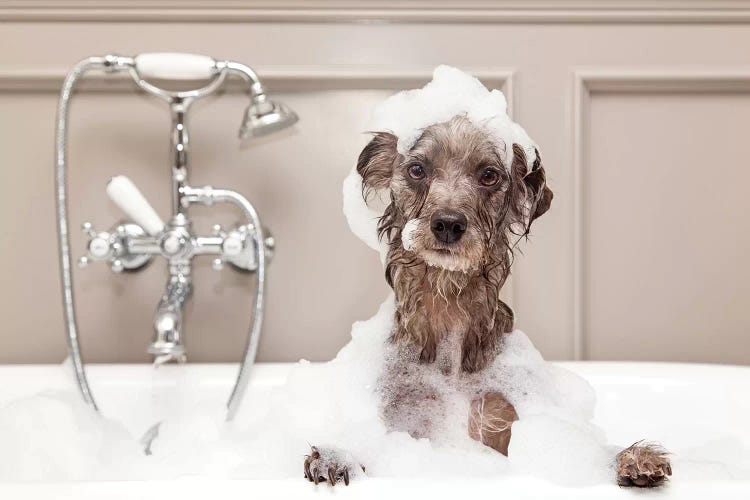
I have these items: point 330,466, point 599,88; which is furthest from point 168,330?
point 599,88

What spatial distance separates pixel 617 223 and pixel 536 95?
0.32 meters

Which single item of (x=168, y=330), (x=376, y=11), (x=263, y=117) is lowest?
(x=168, y=330)

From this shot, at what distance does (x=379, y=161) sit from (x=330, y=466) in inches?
13.4

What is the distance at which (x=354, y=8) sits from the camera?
1415 millimetres

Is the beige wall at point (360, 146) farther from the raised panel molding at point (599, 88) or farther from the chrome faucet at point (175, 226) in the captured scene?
the chrome faucet at point (175, 226)

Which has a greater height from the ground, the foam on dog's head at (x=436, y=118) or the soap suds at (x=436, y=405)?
the foam on dog's head at (x=436, y=118)

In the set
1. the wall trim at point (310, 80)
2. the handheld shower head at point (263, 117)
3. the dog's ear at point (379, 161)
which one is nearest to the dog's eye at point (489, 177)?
the dog's ear at point (379, 161)

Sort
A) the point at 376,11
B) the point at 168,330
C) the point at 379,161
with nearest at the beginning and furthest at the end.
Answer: the point at 379,161
the point at 168,330
the point at 376,11

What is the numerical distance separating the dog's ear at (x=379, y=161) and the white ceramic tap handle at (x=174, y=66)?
547 mm

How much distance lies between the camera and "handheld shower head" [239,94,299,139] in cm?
121

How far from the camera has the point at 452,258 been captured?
2.40ft

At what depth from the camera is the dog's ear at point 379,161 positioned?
802mm

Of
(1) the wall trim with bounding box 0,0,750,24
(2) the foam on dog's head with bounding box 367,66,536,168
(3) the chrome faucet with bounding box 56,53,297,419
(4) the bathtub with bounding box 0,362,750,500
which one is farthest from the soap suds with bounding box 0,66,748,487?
(1) the wall trim with bounding box 0,0,750,24

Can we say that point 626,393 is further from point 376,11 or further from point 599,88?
point 376,11
